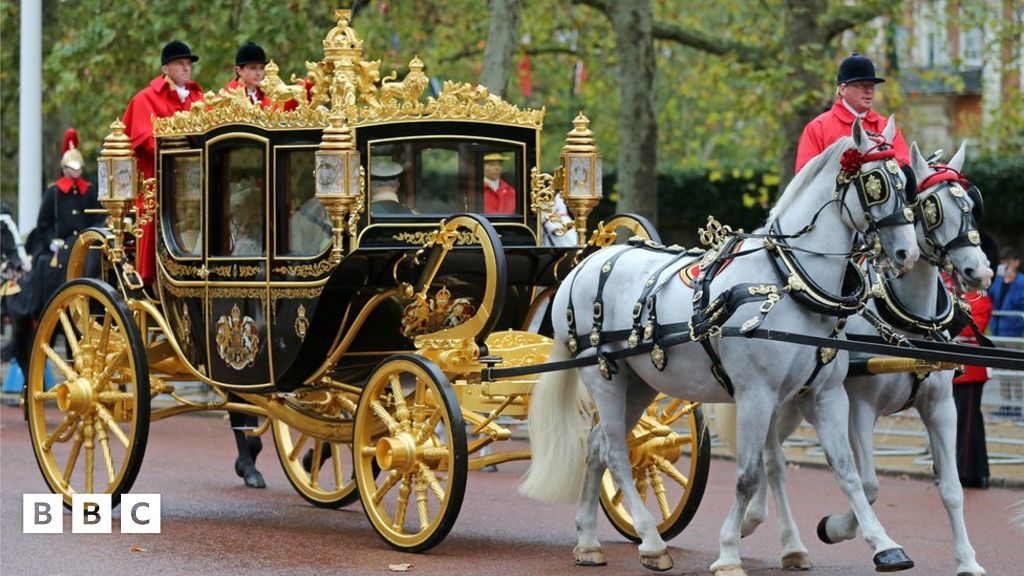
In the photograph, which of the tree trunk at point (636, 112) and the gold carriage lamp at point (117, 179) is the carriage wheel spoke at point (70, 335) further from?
the tree trunk at point (636, 112)

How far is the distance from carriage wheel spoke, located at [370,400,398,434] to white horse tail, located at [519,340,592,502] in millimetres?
682

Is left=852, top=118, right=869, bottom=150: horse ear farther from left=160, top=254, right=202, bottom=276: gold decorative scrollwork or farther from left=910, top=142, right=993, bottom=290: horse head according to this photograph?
left=160, top=254, right=202, bottom=276: gold decorative scrollwork

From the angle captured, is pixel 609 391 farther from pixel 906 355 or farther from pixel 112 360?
pixel 112 360

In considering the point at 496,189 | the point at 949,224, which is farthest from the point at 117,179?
the point at 949,224

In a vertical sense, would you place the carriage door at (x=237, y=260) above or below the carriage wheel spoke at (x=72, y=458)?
above

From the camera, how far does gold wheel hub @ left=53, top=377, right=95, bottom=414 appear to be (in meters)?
9.80

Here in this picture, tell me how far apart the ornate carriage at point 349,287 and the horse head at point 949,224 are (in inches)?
70.8

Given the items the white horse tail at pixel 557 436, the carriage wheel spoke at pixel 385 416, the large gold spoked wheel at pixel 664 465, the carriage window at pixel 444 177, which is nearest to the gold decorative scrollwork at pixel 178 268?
the carriage window at pixel 444 177

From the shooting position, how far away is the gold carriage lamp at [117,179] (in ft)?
33.2

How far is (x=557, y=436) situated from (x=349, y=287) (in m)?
1.39

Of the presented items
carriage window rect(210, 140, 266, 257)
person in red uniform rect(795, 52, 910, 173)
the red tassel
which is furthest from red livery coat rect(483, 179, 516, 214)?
the red tassel

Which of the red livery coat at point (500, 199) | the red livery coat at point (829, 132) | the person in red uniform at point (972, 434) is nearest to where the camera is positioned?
the red livery coat at point (829, 132)

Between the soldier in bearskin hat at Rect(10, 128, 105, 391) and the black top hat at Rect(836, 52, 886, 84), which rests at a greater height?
the black top hat at Rect(836, 52, 886, 84)

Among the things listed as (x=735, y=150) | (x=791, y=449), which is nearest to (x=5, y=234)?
(x=791, y=449)
